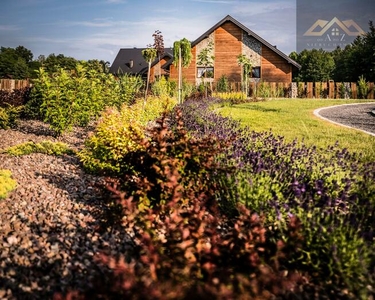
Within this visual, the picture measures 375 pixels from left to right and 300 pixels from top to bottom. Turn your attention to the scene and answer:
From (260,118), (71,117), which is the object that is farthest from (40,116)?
(260,118)

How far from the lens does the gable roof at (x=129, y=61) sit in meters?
47.0

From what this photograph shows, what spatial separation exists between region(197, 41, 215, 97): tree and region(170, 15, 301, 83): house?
1.15 ft

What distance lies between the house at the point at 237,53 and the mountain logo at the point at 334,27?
2747 centimetres

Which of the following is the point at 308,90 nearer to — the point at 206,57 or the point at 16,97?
the point at 206,57

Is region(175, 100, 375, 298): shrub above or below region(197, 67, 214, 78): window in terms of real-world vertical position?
below

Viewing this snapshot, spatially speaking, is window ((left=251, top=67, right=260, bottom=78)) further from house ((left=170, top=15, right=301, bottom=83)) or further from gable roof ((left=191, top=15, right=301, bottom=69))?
gable roof ((left=191, top=15, right=301, bottom=69))

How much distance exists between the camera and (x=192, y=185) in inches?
155

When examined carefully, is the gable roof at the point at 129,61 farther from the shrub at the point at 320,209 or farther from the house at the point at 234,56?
the shrub at the point at 320,209

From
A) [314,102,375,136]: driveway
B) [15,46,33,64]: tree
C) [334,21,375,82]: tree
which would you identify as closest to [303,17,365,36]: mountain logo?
[334,21,375,82]: tree

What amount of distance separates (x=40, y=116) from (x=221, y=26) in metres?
24.3

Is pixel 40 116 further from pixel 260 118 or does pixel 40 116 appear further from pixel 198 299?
pixel 198 299

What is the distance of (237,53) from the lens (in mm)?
32375

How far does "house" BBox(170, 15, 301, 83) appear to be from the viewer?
31578mm

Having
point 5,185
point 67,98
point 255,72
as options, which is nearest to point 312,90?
point 255,72
